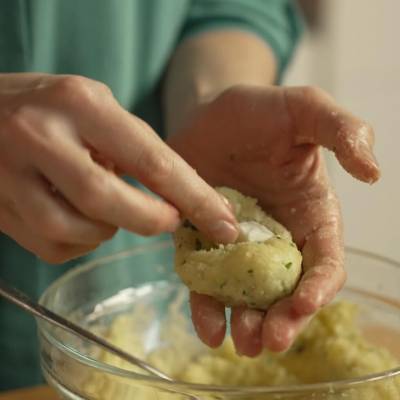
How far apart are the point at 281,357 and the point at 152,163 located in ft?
1.07

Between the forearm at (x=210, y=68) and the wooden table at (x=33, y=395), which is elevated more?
the forearm at (x=210, y=68)

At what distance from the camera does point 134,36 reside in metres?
0.98

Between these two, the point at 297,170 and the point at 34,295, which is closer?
the point at 297,170

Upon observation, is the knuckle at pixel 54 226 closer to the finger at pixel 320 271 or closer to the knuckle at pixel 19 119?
the knuckle at pixel 19 119

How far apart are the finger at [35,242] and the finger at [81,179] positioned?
0.18ft

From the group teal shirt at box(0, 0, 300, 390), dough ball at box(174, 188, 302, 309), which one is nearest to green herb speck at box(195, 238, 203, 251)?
dough ball at box(174, 188, 302, 309)

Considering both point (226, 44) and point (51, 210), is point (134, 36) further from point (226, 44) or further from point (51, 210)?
point (51, 210)

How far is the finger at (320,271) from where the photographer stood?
0.54m

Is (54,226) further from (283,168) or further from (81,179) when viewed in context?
(283,168)

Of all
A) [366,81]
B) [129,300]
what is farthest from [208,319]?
[366,81]

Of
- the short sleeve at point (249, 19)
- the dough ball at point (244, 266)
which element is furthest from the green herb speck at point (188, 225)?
the short sleeve at point (249, 19)

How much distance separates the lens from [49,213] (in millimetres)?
526

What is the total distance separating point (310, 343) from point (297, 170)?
0.18 meters

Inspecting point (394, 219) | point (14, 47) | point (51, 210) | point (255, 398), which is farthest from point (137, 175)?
point (394, 219)
